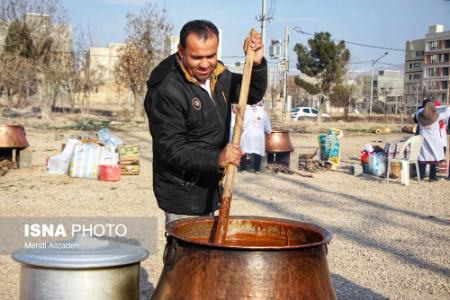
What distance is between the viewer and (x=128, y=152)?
10984 mm

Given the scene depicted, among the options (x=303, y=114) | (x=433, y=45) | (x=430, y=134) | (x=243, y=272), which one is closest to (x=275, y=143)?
(x=430, y=134)

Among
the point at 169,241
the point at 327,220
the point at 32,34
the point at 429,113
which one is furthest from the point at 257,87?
the point at 32,34

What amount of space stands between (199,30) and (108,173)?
7.86m

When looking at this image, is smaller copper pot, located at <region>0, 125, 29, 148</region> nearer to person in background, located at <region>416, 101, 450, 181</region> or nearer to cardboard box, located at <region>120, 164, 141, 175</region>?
cardboard box, located at <region>120, 164, 141, 175</region>

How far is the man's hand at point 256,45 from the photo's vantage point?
2.70 metres

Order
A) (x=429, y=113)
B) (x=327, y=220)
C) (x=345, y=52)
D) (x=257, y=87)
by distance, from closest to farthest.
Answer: (x=257, y=87)
(x=327, y=220)
(x=429, y=113)
(x=345, y=52)

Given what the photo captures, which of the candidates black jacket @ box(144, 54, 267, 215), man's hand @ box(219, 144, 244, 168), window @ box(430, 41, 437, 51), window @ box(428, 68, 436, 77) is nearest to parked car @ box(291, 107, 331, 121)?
window @ box(428, 68, 436, 77)

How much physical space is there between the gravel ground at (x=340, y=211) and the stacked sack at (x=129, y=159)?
0.23 m

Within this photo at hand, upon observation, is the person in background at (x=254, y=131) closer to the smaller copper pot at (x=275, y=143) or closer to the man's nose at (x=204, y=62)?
the smaller copper pot at (x=275, y=143)

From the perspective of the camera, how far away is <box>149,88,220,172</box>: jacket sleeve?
97.1 inches

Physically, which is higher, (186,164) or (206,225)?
(186,164)

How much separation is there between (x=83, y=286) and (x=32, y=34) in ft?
93.0

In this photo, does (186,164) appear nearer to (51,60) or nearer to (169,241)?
(169,241)

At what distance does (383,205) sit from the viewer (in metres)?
8.62
